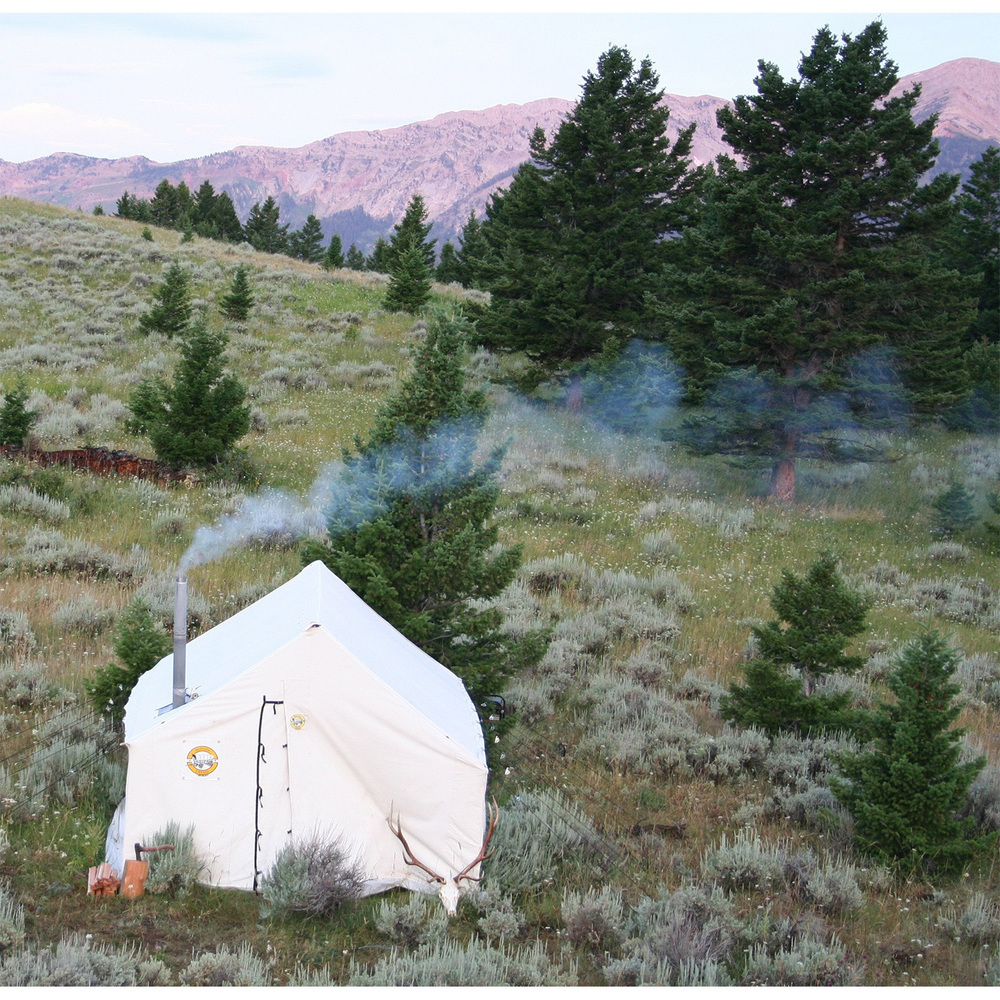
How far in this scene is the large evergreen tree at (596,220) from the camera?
2278 cm

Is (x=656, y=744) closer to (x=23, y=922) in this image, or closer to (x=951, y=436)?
(x=23, y=922)

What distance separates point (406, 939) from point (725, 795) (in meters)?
3.22

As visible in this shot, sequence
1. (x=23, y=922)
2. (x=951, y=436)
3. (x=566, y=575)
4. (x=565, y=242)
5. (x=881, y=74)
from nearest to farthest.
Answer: (x=23, y=922)
(x=566, y=575)
(x=881, y=74)
(x=565, y=242)
(x=951, y=436)

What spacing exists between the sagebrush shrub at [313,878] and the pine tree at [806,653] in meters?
4.36

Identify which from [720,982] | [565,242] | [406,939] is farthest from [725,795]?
[565,242]

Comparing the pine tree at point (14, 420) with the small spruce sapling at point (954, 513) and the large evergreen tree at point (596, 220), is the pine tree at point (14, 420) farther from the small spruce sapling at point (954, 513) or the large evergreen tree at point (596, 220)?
the small spruce sapling at point (954, 513)

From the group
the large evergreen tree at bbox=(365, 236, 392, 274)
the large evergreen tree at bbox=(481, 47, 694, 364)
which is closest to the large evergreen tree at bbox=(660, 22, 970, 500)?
the large evergreen tree at bbox=(481, 47, 694, 364)

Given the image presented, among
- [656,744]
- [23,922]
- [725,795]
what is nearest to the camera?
[23,922]

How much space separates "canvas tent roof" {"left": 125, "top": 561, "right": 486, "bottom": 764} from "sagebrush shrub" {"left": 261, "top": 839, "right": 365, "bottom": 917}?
3.30 ft

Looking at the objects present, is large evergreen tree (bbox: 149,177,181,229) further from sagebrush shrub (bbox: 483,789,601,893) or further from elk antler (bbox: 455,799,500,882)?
elk antler (bbox: 455,799,500,882)

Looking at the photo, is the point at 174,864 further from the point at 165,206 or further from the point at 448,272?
the point at 165,206

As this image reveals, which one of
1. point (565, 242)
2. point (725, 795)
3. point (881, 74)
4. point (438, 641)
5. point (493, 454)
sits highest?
point (881, 74)

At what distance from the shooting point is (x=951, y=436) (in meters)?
26.1

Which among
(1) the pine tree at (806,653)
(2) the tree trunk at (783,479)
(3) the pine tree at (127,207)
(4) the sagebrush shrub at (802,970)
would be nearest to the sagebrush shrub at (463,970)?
(4) the sagebrush shrub at (802,970)
